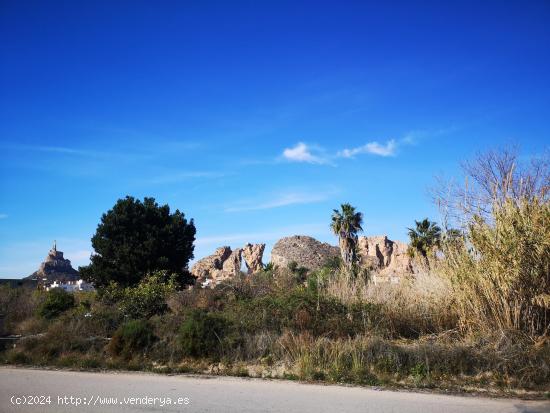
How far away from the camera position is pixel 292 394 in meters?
7.24

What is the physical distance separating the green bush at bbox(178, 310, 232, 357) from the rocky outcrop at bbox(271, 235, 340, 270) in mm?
47995

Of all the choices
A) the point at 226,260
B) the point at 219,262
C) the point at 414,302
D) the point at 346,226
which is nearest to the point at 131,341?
the point at 414,302

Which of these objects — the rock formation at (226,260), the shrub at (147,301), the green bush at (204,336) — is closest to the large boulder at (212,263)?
the rock formation at (226,260)

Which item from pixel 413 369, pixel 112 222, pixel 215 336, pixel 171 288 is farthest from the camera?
pixel 112 222

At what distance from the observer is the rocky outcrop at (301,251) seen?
60938 millimetres

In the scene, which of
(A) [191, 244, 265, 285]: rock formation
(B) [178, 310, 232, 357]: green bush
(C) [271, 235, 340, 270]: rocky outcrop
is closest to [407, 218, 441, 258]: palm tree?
(C) [271, 235, 340, 270]: rocky outcrop

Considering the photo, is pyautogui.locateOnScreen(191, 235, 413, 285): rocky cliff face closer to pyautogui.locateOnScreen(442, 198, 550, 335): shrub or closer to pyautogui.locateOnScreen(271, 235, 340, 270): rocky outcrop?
pyautogui.locateOnScreen(271, 235, 340, 270): rocky outcrop

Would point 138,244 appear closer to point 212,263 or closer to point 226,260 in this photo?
point 212,263

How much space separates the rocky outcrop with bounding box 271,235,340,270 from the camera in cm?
6094

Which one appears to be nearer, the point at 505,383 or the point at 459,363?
the point at 505,383

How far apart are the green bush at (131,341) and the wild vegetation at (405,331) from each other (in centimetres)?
3

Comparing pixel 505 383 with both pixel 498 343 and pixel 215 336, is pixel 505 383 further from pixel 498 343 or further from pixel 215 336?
pixel 215 336

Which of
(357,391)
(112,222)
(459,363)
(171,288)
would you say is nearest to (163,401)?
(357,391)

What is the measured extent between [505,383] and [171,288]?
16.1 meters
